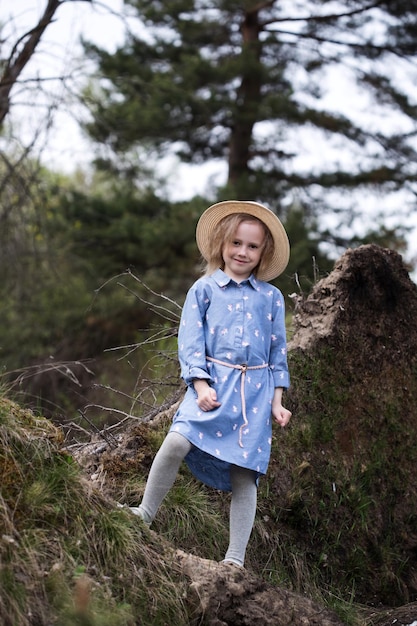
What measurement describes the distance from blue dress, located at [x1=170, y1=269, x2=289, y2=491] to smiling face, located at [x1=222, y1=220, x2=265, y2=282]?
5 cm

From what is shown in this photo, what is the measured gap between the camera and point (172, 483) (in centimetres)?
352

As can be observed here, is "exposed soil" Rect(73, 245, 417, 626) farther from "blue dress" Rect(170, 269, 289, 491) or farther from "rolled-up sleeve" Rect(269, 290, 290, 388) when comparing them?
"rolled-up sleeve" Rect(269, 290, 290, 388)

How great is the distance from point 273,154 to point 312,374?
990cm

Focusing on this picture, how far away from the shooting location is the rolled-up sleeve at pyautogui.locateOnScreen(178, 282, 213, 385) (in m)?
3.52

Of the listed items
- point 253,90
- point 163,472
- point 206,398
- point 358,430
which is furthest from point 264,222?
point 253,90

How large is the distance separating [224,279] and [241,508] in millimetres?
997

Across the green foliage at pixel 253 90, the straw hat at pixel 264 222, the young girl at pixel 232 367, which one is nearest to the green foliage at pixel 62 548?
the young girl at pixel 232 367

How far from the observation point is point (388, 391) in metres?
4.99

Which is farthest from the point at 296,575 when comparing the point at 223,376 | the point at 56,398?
the point at 56,398

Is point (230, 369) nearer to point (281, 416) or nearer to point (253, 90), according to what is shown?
point (281, 416)

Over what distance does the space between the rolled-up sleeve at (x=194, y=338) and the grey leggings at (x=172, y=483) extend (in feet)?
0.92

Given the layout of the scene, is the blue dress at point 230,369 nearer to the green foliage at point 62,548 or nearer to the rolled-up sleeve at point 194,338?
the rolled-up sleeve at point 194,338

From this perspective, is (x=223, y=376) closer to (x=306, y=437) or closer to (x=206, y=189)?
(x=306, y=437)

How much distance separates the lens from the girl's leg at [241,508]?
138 inches
